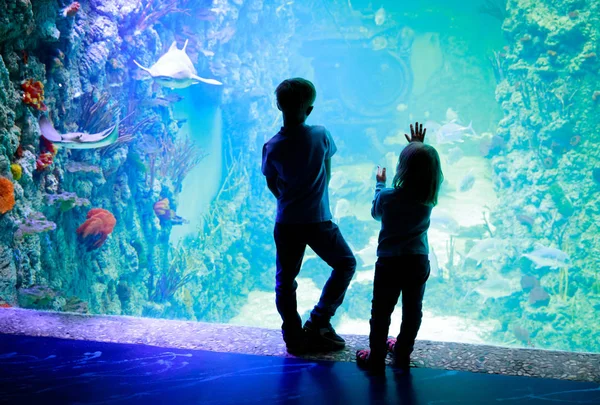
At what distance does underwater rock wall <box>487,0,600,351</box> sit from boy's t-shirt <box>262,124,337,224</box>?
9098 mm

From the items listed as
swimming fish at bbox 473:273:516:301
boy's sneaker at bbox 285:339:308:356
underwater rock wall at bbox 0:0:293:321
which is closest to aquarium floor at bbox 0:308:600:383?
boy's sneaker at bbox 285:339:308:356

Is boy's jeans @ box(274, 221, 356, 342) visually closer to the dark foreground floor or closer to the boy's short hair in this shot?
the dark foreground floor

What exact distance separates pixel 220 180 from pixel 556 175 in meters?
9.13

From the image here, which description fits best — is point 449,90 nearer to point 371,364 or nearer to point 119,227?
point 119,227

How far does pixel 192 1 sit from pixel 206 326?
991 cm

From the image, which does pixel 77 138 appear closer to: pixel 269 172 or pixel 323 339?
pixel 269 172

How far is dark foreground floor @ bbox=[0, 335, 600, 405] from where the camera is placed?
149 centimetres

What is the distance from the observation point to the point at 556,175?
35.1 feet

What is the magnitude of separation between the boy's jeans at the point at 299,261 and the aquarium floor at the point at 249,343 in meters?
0.19

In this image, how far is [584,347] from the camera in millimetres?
9367

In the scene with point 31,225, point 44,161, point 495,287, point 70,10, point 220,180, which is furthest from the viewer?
point 220,180

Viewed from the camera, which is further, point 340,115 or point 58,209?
point 340,115

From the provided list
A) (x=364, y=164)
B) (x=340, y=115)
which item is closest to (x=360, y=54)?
(x=340, y=115)

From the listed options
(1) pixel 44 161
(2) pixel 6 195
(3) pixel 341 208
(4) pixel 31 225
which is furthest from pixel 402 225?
(3) pixel 341 208
